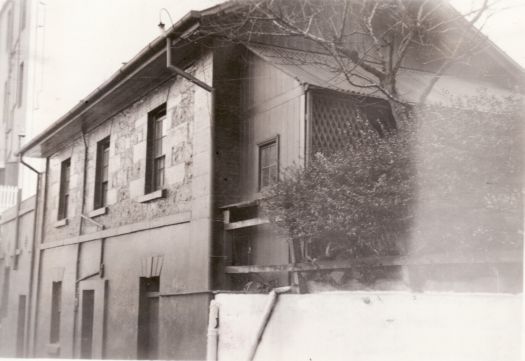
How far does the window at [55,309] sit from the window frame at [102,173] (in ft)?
8.98

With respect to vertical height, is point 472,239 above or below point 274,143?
below

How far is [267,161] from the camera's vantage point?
8.27m

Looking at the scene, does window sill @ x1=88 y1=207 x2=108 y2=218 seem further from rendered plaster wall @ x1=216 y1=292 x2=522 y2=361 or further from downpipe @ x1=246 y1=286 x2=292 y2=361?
downpipe @ x1=246 y1=286 x2=292 y2=361

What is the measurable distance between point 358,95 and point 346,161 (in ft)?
7.43

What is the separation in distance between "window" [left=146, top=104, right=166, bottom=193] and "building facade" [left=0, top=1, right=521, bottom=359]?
0.02 metres

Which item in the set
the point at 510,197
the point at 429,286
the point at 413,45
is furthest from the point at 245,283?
the point at 413,45

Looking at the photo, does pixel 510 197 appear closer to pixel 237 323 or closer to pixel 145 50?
pixel 237 323

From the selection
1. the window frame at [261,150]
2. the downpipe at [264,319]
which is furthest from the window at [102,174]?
the downpipe at [264,319]

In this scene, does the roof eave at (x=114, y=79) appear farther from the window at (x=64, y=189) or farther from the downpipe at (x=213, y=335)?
the downpipe at (x=213, y=335)

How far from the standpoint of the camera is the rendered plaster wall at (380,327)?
3986 mm

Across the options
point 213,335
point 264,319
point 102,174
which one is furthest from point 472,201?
point 102,174

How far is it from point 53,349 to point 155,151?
19.6ft

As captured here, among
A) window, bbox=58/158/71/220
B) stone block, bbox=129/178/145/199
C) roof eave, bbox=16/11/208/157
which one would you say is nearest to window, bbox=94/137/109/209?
roof eave, bbox=16/11/208/157

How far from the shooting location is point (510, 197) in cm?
467
